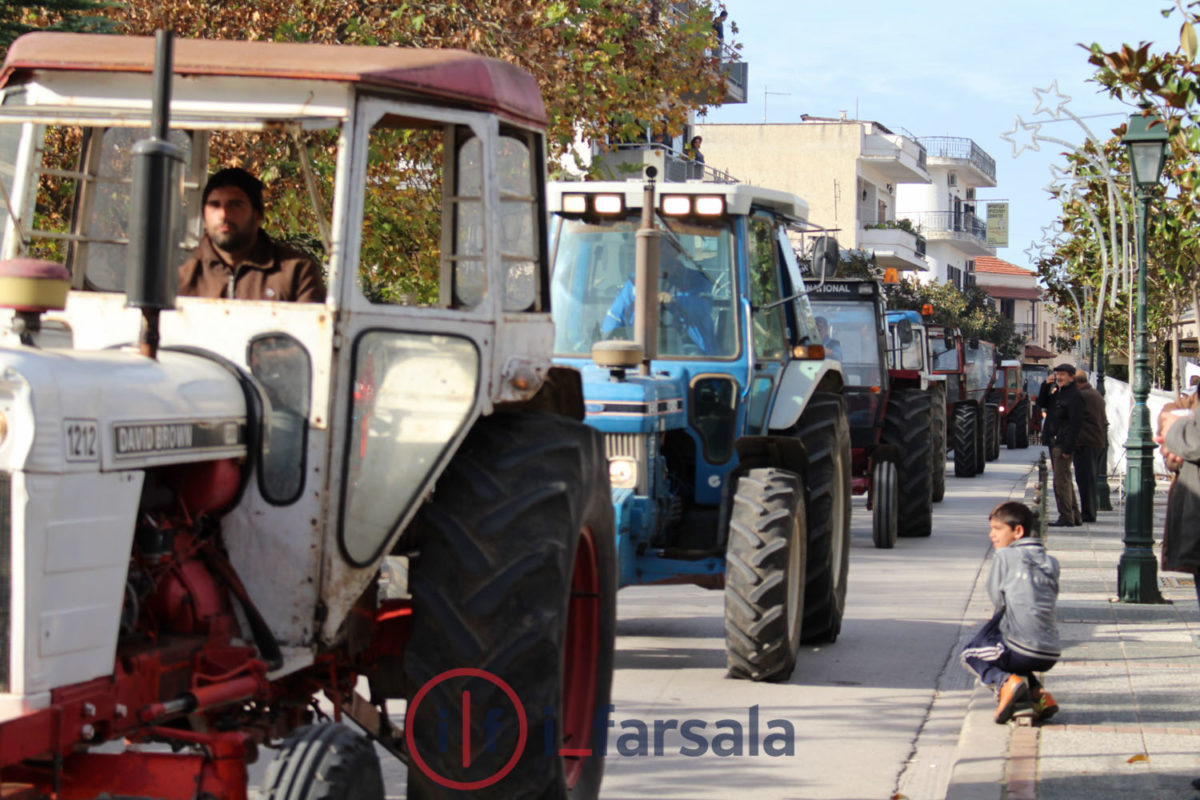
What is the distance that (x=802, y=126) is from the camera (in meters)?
62.5

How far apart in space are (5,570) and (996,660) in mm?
5251

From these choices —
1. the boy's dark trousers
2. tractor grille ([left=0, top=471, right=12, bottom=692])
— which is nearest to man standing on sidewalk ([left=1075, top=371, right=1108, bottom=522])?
the boy's dark trousers

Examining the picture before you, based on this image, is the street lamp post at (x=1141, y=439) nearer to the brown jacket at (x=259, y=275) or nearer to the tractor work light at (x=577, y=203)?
the tractor work light at (x=577, y=203)

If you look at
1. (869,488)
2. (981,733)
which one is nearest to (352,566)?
(981,733)

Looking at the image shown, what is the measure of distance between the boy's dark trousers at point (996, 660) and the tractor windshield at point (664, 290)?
2.30m

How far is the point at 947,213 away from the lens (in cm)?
8012

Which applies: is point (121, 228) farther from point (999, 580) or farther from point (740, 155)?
point (740, 155)

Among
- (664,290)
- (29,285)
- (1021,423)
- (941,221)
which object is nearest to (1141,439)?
(664,290)

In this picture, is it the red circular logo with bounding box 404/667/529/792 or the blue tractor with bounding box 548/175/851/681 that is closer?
the red circular logo with bounding box 404/667/529/792

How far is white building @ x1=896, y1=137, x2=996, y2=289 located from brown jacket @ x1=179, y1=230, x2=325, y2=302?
7353 centimetres

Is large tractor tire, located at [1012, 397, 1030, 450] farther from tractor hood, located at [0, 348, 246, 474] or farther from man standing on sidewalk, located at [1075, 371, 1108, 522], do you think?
tractor hood, located at [0, 348, 246, 474]

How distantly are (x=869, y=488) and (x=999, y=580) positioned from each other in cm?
872

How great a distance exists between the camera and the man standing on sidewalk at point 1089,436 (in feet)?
57.1

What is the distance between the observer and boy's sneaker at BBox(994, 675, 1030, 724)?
7.43m
